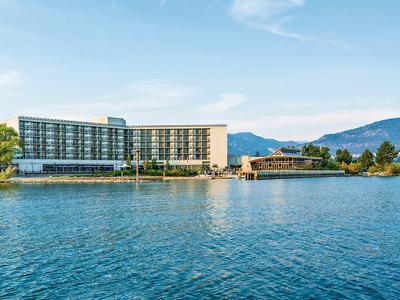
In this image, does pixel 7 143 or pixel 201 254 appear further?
pixel 7 143

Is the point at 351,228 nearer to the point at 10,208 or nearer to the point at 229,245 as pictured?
the point at 229,245

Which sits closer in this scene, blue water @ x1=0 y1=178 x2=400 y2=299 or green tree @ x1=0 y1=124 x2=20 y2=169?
blue water @ x1=0 y1=178 x2=400 y2=299

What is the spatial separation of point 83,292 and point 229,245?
1760 cm

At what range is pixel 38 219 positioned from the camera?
58406 millimetres

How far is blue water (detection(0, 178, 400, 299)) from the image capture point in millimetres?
27828

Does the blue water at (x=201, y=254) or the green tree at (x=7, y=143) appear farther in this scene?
the green tree at (x=7, y=143)

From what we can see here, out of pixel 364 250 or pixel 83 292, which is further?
pixel 364 250

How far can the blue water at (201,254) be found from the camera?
27828 mm

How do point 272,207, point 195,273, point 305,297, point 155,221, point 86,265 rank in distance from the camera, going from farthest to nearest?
point 272,207, point 155,221, point 86,265, point 195,273, point 305,297

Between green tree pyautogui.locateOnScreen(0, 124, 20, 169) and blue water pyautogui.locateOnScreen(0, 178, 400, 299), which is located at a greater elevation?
green tree pyautogui.locateOnScreen(0, 124, 20, 169)

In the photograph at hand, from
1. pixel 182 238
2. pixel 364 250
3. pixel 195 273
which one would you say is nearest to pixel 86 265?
pixel 195 273

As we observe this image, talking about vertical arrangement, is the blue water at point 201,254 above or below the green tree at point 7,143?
below

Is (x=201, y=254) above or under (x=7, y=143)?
under

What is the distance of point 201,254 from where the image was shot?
36969mm
